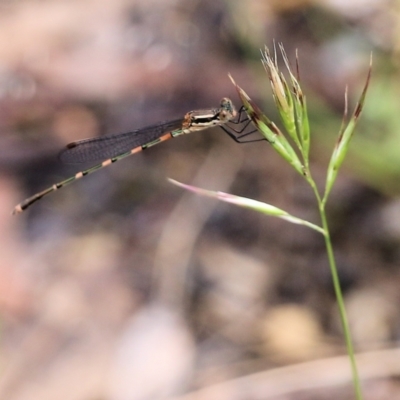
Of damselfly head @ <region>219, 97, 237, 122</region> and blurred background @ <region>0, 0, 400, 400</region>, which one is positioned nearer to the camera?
damselfly head @ <region>219, 97, 237, 122</region>

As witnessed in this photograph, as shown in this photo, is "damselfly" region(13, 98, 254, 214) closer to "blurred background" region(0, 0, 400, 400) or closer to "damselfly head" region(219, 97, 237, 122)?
"damselfly head" region(219, 97, 237, 122)

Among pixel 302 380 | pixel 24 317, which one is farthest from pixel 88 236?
pixel 302 380

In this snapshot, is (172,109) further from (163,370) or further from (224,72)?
(163,370)

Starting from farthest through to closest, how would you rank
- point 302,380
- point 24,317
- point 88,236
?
point 88,236 < point 24,317 < point 302,380

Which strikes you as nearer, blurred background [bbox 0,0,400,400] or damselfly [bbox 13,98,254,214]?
damselfly [bbox 13,98,254,214]

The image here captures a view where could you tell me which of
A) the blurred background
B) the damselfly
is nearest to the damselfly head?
the damselfly

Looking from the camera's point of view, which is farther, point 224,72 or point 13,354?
point 224,72
